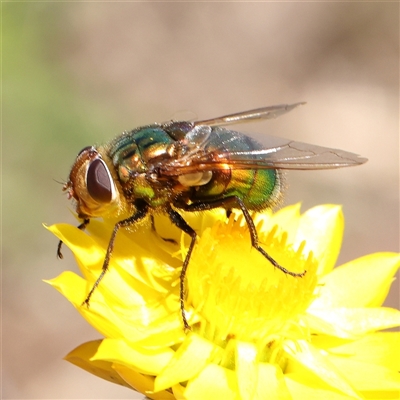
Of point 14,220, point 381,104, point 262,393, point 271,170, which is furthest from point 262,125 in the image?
point 262,393

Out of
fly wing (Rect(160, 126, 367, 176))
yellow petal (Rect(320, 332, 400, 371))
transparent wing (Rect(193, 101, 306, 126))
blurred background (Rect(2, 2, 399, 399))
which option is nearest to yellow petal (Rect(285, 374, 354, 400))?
yellow petal (Rect(320, 332, 400, 371))

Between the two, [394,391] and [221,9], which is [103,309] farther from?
[221,9]

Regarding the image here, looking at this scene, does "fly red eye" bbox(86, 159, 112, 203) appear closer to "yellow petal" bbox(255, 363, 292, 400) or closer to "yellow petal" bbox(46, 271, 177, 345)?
"yellow petal" bbox(46, 271, 177, 345)

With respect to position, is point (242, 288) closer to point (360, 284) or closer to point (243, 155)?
point (243, 155)

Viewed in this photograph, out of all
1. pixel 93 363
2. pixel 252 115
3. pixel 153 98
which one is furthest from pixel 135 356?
pixel 153 98

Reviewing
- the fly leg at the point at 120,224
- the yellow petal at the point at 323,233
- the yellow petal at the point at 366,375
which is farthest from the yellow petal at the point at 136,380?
the yellow petal at the point at 323,233

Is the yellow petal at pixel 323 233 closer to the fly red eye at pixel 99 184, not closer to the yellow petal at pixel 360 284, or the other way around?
the yellow petal at pixel 360 284
